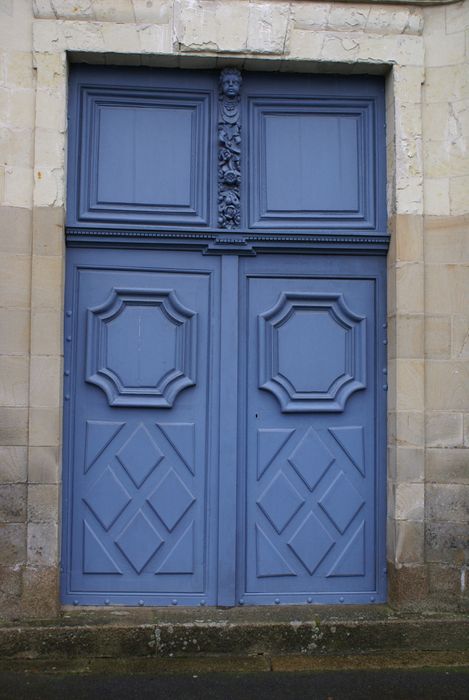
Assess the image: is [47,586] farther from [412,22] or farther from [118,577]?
[412,22]

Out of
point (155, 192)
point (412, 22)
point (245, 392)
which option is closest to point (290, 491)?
point (245, 392)

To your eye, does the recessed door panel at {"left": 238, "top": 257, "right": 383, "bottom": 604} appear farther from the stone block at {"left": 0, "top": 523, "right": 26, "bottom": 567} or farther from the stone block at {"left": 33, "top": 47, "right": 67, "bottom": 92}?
the stone block at {"left": 33, "top": 47, "right": 67, "bottom": 92}

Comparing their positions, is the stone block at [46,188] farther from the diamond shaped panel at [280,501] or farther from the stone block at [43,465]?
the diamond shaped panel at [280,501]

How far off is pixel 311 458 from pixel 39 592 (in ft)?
5.64

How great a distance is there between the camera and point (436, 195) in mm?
4988

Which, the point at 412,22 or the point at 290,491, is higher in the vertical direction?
the point at 412,22

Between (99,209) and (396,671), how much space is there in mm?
3060

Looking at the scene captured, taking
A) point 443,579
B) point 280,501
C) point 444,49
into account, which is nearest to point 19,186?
point 280,501

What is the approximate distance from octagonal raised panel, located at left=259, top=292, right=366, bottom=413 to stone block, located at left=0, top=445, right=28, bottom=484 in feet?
4.66

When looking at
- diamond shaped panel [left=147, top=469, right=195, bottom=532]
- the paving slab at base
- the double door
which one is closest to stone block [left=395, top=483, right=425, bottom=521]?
the double door

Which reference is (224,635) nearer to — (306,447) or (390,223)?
(306,447)

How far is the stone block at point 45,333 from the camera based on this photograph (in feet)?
15.6

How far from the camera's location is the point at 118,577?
16.3 feet

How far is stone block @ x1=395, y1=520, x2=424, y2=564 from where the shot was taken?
191 inches
